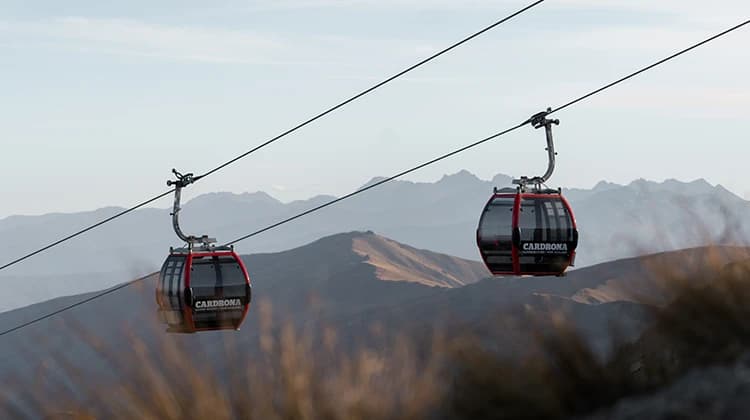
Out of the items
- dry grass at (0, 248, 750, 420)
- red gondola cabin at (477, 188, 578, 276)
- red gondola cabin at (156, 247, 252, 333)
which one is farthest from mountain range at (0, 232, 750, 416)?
red gondola cabin at (477, 188, 578, 276)

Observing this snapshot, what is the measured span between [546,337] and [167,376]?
8729 mm

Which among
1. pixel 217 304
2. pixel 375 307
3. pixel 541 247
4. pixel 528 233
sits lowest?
pixel 375 307

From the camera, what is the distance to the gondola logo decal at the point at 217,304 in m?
21.5

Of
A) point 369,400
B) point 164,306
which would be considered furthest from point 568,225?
point 164,306

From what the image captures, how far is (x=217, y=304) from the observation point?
21719 mm

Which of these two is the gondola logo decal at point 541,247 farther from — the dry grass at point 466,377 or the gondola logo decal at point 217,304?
the gondola logo decal at point 217,304

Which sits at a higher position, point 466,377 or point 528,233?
point 528,233

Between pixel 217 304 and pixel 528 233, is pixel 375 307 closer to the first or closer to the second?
pixel 217 304

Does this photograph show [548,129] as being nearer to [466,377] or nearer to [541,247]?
[541,247]

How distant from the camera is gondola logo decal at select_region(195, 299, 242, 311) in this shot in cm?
2148

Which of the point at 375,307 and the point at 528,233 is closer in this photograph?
the point at 528,233

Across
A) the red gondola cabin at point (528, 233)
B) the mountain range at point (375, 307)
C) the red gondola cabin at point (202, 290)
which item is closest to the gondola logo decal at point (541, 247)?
the red gondola cabin at point (528, 233)

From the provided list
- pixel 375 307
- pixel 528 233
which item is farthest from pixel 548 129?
pixel 375 307

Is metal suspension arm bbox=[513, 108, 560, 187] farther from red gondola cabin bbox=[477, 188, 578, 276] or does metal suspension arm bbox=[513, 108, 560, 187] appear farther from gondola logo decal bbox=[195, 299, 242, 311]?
gondola logo decal bbox=[195, 299, 242, 311]
